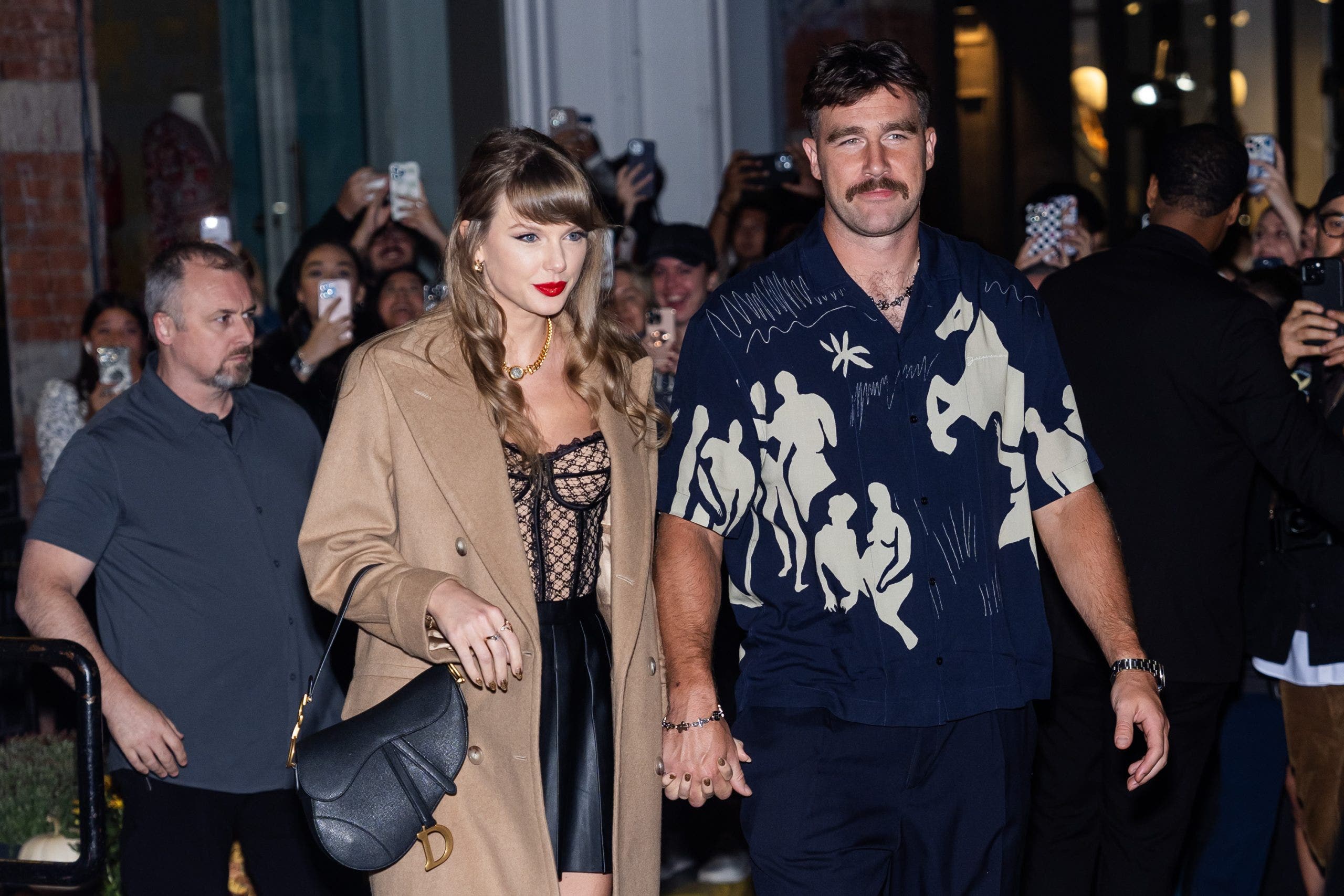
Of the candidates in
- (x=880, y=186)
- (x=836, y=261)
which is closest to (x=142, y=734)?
(x=836, y=261)

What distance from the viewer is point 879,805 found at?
10.7ft

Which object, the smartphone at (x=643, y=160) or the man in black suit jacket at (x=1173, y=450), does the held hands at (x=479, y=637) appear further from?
the smartphone at (x=643, y=160)

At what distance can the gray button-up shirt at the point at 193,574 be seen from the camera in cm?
419

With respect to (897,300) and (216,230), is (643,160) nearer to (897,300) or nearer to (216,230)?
(216,230)

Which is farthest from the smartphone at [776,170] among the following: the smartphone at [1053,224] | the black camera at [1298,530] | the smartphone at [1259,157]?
the black camera at [1298,530]

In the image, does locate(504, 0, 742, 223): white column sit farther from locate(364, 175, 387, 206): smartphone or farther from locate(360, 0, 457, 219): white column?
locate(364, 175, 387, 206): smartphone

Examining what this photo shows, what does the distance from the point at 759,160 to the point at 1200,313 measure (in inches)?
149

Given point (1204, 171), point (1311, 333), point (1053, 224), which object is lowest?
point (1311, 333)

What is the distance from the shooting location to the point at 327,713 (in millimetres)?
4359

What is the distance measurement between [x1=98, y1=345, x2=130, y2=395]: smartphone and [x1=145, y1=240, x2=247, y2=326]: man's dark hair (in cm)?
158

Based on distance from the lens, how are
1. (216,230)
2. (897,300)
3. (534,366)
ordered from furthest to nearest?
(216,230)
(534,366)
(897,300)

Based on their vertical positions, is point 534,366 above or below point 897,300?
below

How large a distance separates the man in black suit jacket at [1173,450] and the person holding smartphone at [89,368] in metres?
4.06

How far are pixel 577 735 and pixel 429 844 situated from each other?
392mm
